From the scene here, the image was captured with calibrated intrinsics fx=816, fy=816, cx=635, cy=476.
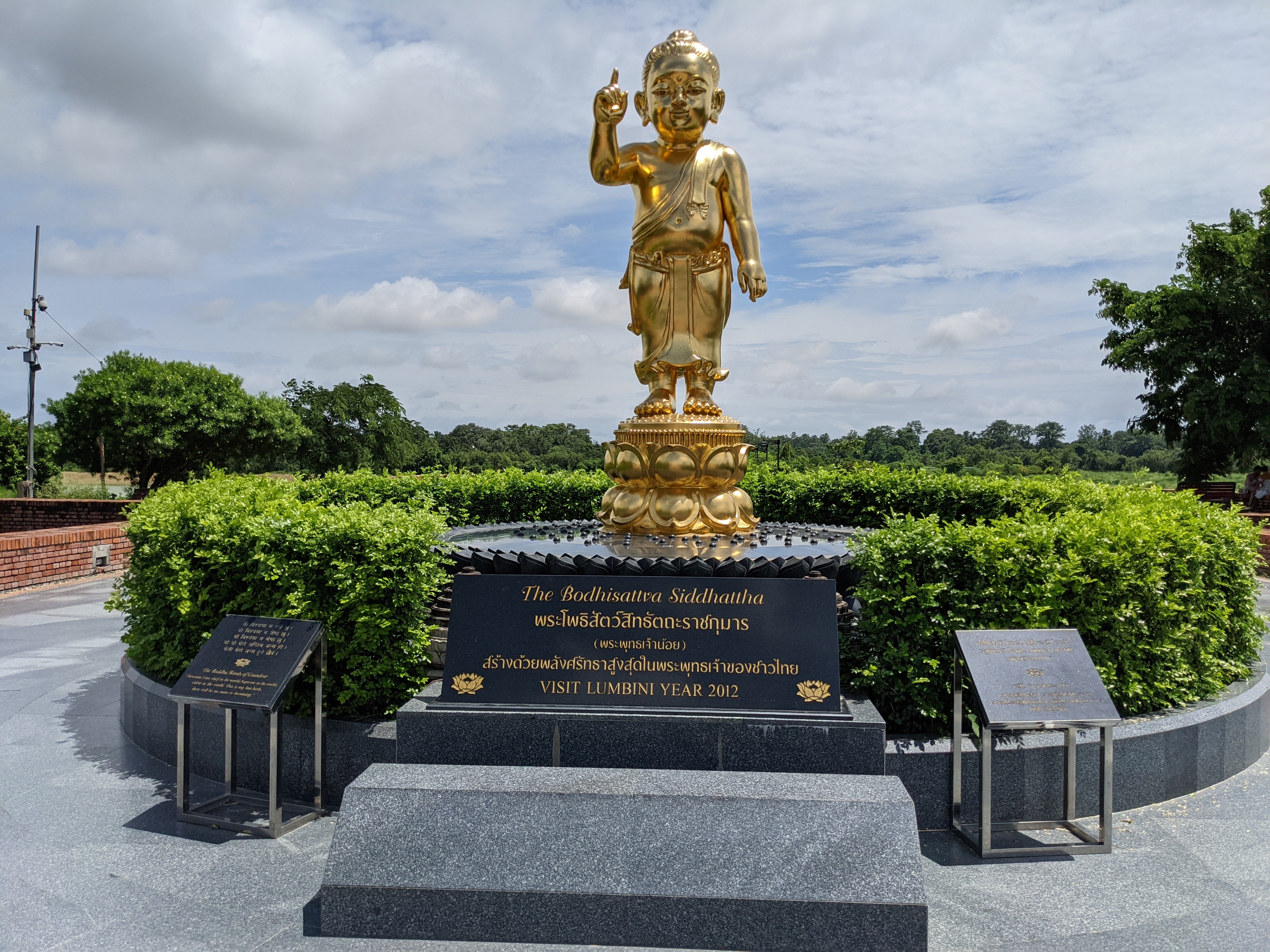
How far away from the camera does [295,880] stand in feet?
11.3

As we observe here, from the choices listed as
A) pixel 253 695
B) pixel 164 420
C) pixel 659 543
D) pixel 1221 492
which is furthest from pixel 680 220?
pixel 164 420

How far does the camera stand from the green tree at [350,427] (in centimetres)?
3428

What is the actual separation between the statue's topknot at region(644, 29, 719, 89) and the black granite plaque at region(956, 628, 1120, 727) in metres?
5.04

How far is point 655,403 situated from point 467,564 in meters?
2.41

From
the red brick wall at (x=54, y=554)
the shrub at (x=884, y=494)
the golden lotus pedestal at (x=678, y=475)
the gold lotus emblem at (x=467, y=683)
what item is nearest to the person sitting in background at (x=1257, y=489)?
the shrub at (x=884, y=494)

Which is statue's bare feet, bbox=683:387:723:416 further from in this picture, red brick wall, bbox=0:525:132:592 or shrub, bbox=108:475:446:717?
red brick wall, bbox=0:525:132:592

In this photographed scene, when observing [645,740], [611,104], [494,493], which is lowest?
[645,740]

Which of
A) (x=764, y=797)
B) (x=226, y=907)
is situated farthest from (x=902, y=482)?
(x=226, y=907)

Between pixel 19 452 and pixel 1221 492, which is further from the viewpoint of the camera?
pixel 19 452

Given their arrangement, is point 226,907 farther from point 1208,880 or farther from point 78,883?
point 1208,880

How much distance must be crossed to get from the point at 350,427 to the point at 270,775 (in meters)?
33.1

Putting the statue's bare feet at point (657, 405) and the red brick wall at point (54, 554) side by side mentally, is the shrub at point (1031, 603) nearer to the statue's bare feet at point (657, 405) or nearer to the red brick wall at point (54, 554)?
the statue's bare feet at point (657, 405)

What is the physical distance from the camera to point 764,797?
3172 mm

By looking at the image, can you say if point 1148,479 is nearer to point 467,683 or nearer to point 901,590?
point 901,590
